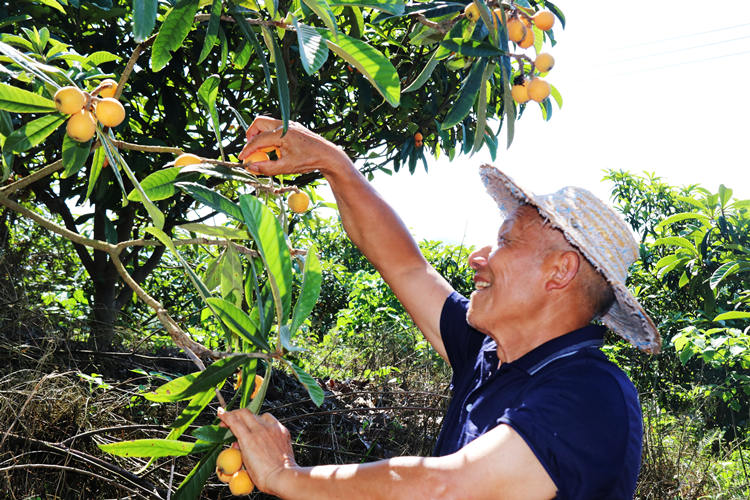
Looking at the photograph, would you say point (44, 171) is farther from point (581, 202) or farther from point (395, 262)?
point (581, 202)

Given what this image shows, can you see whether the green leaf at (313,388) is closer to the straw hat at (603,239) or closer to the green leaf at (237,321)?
the green leaf at (237,321)

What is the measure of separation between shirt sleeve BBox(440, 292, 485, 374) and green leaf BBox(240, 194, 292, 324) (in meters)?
0.75

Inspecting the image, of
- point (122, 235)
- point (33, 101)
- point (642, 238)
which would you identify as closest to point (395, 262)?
point (33, 101)

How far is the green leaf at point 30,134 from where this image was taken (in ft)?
4.39

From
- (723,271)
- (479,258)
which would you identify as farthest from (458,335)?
(723,271)

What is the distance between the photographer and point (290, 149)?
1.66m

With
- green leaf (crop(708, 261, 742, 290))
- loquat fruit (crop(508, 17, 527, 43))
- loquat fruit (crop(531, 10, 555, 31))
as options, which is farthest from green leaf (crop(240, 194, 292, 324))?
green leaf (crop(708, 261, 742, 290))

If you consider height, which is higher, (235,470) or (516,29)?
(516,29)

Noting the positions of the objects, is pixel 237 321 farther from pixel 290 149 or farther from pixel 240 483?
pixel 290 149

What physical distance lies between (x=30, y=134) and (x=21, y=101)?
0.40 feet

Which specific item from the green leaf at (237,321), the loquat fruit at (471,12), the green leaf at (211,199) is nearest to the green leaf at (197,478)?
the green leaf at (237,321)

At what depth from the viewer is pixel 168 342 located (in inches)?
181

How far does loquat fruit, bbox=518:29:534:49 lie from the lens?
5.67ft

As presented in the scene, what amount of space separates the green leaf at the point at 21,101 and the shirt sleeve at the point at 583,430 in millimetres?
1082
